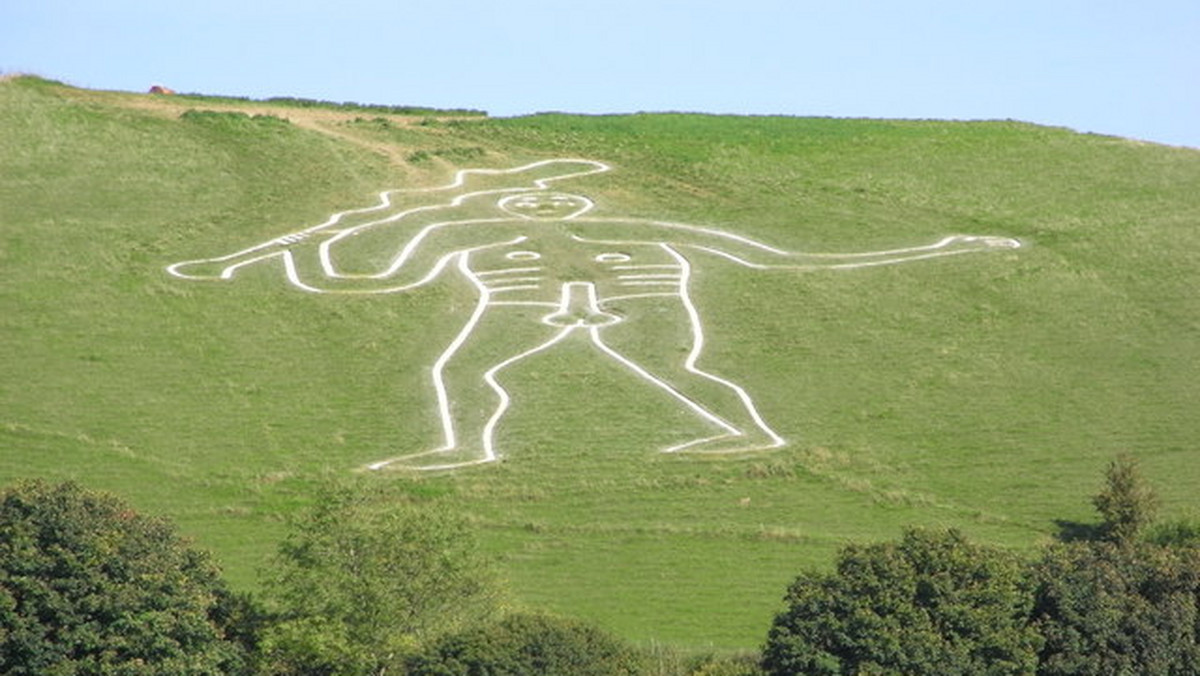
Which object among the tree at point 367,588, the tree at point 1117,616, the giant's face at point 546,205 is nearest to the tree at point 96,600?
the tree at point 367,588

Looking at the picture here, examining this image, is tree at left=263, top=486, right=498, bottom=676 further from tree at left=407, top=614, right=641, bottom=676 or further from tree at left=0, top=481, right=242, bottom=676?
tree at left=407, top=614, right=641, bottom=676

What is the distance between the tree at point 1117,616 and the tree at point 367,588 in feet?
36.3

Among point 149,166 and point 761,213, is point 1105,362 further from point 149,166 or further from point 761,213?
point 149,166

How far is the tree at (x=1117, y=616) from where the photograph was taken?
36.7 m

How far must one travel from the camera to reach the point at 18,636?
35.7 meters

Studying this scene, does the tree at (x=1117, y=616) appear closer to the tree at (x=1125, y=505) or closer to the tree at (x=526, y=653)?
the tree at (x=526, y=653)

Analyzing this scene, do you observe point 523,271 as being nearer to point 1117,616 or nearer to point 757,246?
point 757,246

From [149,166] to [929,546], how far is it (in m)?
53.3

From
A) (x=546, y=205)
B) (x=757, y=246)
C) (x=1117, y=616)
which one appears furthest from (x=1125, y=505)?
(x=546, y=205)

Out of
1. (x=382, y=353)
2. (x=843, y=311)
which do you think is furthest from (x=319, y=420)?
(x=843, y=311)

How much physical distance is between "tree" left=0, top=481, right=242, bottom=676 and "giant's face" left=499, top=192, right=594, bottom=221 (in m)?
42.6

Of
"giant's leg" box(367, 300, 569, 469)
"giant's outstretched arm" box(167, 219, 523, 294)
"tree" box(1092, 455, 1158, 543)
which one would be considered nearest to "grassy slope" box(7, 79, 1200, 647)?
"giant's leg" box(367, 300, 569, 469)

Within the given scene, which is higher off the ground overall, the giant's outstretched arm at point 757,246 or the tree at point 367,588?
the giant's outstretched arm at point 757,246

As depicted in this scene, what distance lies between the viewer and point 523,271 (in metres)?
72.1
